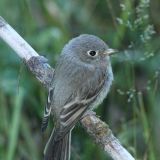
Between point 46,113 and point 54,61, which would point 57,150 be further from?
point 54,61

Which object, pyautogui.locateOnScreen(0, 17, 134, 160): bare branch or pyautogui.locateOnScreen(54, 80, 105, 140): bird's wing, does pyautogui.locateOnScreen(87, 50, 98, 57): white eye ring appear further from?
pyautogui.locateOnScreen(54, 80, 105, 140): bird's wing

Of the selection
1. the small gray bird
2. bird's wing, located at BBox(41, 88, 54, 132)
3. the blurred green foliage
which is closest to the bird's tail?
the small gray bird

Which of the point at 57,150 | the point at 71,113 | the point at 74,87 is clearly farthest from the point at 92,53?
the point at 57,150

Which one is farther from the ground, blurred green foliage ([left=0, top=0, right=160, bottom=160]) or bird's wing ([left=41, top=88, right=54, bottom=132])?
blurred green foliage ([left=0, top=0, right=160, bottom=160])

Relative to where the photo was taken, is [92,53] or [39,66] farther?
[92,53]

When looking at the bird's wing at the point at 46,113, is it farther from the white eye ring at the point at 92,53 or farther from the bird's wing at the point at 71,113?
the white eye ring at the point at 92,53
